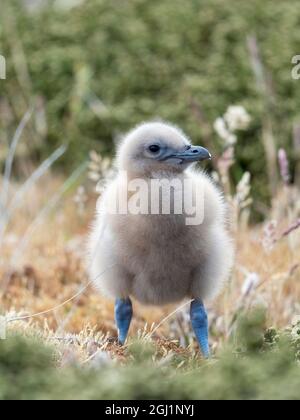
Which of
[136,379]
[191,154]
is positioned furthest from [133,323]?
[136,379]

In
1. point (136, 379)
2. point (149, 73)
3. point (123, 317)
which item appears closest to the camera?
point (136, 379)

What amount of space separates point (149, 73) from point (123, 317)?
2887 mm

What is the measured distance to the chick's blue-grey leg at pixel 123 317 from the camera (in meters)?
2.47

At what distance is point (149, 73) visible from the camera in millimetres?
5168

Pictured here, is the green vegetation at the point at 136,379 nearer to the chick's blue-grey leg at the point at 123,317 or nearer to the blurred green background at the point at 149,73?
the chick's blue-grey leg at the point at 123,317

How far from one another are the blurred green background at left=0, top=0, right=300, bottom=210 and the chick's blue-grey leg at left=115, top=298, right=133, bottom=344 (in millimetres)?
2267

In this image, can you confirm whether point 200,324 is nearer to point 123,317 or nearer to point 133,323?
point 123,317

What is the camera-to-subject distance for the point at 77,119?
515 cm

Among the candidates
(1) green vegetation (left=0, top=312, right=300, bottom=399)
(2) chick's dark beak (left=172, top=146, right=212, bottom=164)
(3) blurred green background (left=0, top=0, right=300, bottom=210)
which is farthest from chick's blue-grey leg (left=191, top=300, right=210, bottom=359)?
(3) blurred green background (left=0, top=0, right=300, bottom=210)

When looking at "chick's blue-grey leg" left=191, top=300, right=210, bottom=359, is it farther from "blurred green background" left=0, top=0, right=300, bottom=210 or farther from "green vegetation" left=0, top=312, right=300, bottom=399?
"blurred green background" left=0, top=0, right=300, bottom=210

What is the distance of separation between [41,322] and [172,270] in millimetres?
875

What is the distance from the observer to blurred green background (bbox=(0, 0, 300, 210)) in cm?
487
